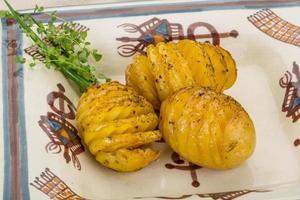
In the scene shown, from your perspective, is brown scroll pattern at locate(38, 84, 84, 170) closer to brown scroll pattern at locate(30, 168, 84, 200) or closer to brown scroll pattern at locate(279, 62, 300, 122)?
brown scroll pattern at locate(30, 168, 84, 200)

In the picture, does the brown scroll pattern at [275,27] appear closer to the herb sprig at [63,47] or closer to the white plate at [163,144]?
the white plate at [163,144]

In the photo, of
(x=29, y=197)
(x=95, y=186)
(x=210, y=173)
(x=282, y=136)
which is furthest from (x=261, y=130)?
(x=29, y=197)

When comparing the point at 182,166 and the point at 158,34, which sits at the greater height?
the point at 158,34

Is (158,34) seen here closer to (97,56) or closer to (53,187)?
(97,56)

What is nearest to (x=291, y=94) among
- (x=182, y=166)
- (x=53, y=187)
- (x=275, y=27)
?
(x=275, y=27)

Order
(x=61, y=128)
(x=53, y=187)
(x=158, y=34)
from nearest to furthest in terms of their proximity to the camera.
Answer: (x=53, y=187)
(x=61, y=128)
(x=158, y=34)

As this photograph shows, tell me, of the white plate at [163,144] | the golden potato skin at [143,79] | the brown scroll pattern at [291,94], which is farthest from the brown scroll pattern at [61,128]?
the brown scroll pattern at [291,94]
